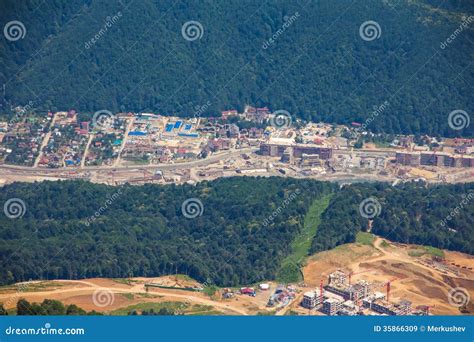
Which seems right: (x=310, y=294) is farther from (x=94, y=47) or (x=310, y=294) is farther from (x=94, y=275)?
(x=94, y=47)

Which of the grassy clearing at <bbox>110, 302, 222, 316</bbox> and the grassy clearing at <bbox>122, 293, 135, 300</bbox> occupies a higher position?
the grassy clearing at <bbox>122, 293, 135, 300</bbox>

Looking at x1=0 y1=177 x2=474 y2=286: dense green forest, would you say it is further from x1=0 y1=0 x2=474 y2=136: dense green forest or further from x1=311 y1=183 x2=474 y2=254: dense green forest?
x1=0 y1=0 x2=474 y2=136: dense green forest

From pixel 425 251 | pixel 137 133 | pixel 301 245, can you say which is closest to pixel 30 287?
pixel 301 245

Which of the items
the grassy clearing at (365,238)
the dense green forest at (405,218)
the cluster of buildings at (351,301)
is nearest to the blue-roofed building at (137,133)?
the dense green forest at (405,218)

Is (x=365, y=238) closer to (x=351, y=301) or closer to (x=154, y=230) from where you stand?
(x=351, y=301)

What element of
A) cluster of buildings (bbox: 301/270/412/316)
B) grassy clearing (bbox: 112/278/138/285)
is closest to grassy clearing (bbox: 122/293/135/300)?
grassy clearing (bbox: 112/278/138/285)

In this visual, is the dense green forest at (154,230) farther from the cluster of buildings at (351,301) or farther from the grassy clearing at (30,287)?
the cluster of buildings at (351,301)

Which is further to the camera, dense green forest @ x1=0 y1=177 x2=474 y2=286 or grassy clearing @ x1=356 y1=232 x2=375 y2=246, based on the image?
grassy clearing @ x1=356 y1=232 x2=375 y2=246
